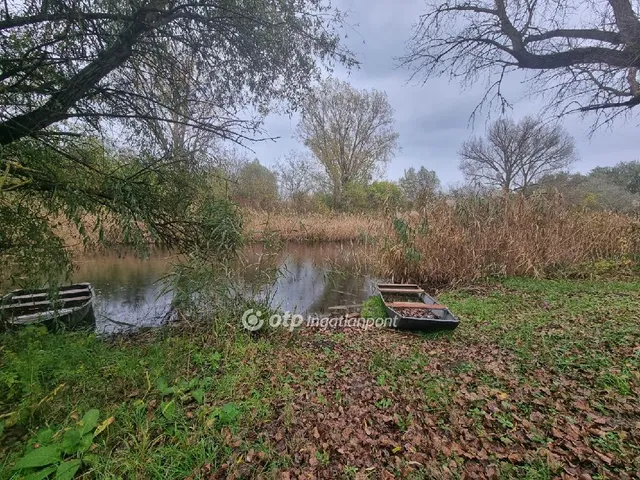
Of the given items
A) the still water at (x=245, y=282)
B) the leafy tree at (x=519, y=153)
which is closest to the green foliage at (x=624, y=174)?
the leafy tree at (x=519, y=153)

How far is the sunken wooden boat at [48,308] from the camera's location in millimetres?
3469

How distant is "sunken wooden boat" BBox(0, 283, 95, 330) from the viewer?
3469mm

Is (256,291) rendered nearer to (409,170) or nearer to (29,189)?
(29,189)

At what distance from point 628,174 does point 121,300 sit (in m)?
34.1

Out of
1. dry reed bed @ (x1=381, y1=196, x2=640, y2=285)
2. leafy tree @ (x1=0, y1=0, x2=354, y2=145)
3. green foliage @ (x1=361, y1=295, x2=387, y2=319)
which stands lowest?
green foliage @ (x1=361, y1=295, x2=387, y2=319)

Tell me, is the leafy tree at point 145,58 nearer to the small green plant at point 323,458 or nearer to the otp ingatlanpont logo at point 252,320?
the otp ingatlanpont logo at point 252,320

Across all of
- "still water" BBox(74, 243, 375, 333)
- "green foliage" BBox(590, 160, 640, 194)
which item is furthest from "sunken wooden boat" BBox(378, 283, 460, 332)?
"green foliage" BBox(590, 160, 640, 194)

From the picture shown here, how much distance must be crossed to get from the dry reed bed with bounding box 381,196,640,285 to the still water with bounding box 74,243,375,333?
139 centimetres

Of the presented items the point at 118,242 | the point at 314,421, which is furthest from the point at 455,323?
the point at 118,242

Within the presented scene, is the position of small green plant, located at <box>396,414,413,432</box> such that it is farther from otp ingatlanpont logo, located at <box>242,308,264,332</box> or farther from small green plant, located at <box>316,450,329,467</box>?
otp ingatlanpont logo, located at <box>242,308,264,332</box>

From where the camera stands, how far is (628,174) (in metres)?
23.2

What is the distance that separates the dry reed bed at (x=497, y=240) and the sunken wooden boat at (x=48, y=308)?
591cm

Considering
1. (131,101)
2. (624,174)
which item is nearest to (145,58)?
(131,101)

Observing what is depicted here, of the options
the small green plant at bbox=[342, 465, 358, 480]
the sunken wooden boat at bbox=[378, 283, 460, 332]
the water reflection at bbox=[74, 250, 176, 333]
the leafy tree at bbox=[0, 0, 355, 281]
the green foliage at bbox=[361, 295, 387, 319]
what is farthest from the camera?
the green foliage at bbox=[361, 295, 387, 319]
